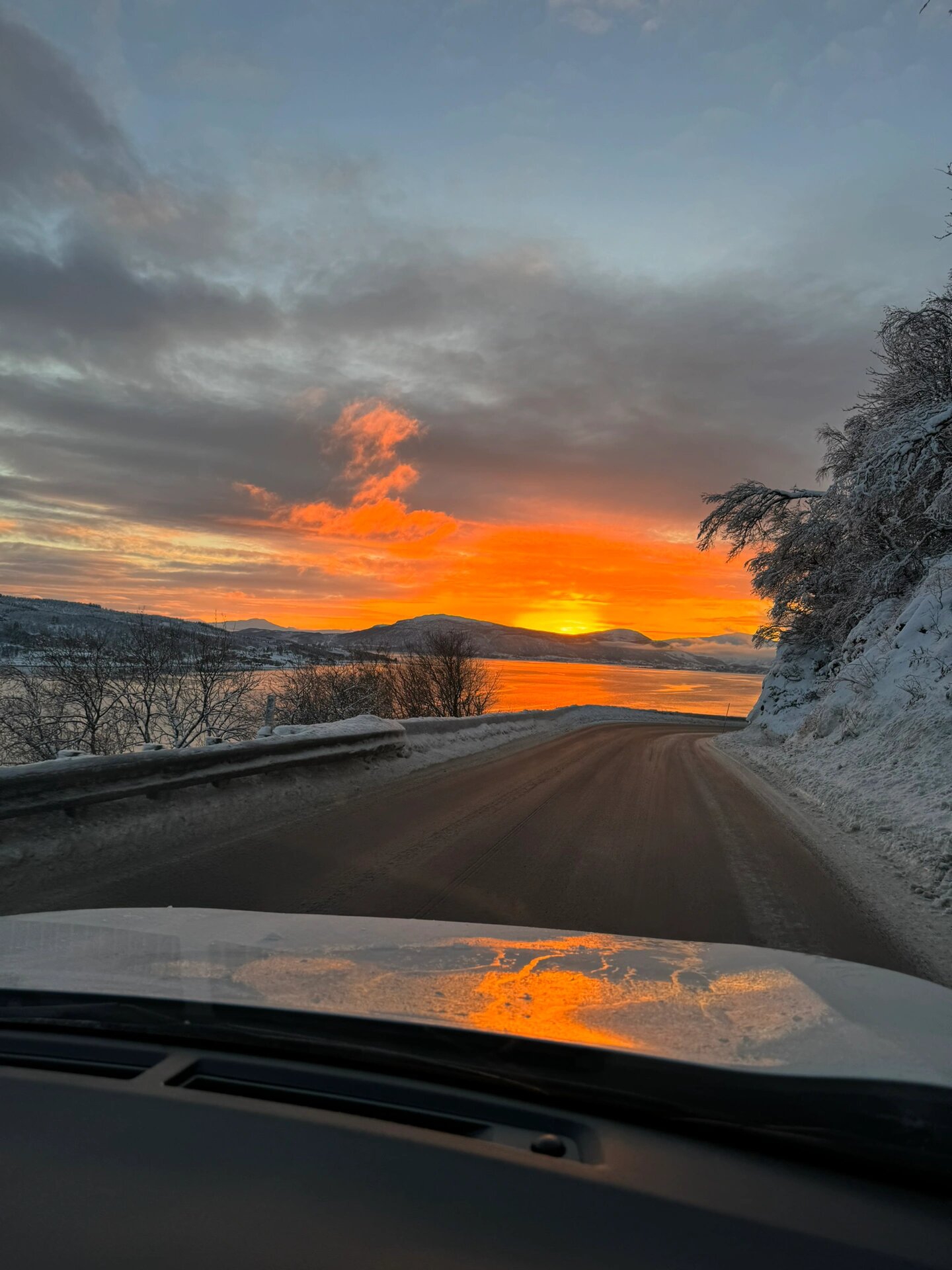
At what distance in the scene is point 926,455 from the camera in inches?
468

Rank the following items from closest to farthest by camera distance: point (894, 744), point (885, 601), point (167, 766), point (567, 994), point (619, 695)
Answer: point (567, 994) < point (167, 766) < point (894, 744) < point (885, 601) < point (619, 695)

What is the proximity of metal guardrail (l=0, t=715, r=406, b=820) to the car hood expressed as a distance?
3.41 metres

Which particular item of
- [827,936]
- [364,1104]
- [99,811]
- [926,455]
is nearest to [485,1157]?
[364,1104]

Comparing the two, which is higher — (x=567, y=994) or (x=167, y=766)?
(x=567, y=994)

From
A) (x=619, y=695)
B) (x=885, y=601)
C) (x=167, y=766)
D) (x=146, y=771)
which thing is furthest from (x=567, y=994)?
(x=619, y=695)

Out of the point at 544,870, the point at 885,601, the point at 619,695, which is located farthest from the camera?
the point at 619,695

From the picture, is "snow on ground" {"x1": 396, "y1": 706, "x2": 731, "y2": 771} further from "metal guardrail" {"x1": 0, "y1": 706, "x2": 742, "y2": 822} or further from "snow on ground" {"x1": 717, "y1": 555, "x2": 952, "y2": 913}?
"snow on ground" {"x1": 717, "y1": 555, "x2": 952, "y2": 913}

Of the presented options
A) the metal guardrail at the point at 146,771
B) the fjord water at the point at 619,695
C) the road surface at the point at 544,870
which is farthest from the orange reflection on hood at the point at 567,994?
the fjord water at the point at 619,695

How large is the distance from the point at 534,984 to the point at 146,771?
19.7 ft

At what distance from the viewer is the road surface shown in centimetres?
482

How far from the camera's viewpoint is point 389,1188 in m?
1.43

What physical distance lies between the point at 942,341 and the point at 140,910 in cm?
1655

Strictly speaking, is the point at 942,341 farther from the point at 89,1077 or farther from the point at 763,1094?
the point at 89,1077

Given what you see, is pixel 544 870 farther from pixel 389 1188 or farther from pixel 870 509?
pixel 870 509
